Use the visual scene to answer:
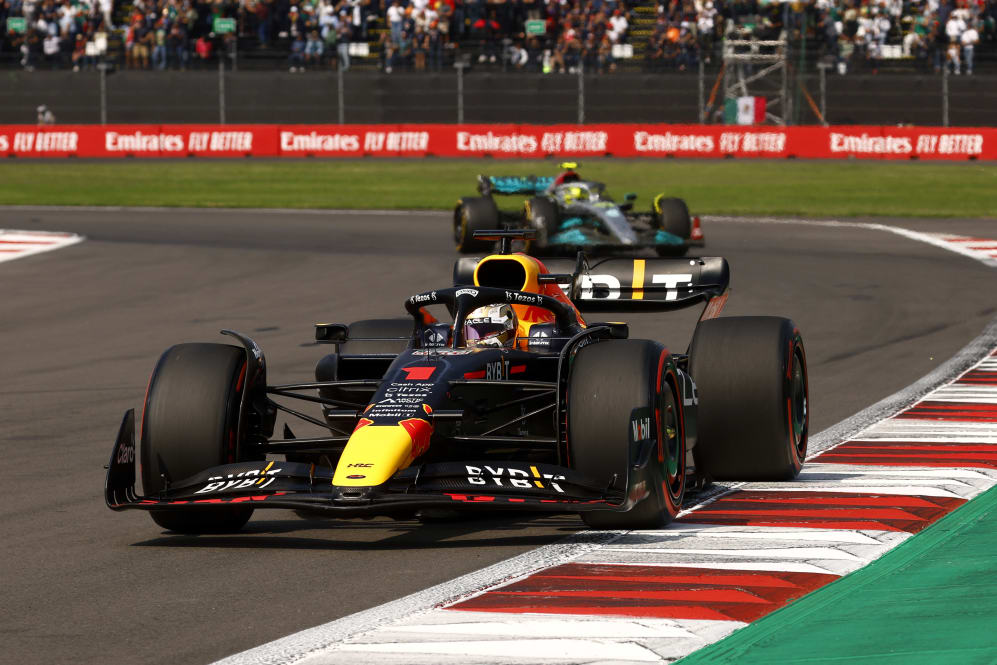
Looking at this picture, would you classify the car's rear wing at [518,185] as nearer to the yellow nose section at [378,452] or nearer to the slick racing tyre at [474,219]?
the slick racing tyre at [474,219]

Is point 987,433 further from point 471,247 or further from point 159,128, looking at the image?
point 159,128

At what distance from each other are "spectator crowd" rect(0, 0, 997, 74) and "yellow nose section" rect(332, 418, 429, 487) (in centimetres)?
3671

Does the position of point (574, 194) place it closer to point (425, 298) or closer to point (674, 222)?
point (674, 222)

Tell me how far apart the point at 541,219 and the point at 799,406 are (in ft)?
48.5

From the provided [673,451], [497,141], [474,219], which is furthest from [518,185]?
[497,141]

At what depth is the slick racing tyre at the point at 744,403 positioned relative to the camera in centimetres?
903

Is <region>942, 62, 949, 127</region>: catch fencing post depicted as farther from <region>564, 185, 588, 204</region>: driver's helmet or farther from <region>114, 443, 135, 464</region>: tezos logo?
<region>114, 443, 135, 464</region>: tezos logo

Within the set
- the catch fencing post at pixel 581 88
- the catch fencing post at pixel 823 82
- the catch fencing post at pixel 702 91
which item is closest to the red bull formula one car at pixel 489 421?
the catch fencing post at pixel 823 82

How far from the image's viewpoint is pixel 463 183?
40.1 m

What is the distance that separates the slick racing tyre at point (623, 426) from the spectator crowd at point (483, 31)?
3626 centimetres

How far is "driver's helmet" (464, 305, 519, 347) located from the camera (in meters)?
9.23

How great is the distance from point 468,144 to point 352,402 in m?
36.1

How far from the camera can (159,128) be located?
47.0 metres

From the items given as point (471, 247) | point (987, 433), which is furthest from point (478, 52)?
point (987, 433)
